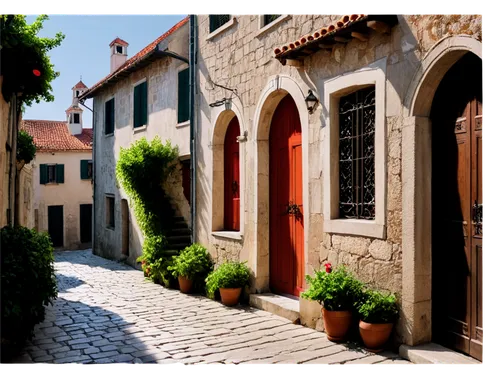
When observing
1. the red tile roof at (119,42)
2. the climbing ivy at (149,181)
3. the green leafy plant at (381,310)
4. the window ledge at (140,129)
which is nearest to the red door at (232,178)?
the climbing ivy at (149,181)

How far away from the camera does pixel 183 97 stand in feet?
36.0

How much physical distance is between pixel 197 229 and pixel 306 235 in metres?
3.66

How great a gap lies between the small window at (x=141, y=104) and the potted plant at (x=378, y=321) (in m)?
9.58

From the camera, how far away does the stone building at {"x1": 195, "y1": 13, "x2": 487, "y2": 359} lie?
14.8ft

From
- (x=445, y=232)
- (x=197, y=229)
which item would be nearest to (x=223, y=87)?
(x=197, y=229)

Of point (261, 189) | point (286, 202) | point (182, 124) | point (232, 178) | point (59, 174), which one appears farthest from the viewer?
point (59, 174)

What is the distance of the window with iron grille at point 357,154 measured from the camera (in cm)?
553

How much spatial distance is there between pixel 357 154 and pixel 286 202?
6.40ft

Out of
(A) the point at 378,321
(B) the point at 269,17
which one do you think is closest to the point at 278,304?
(A) the point at 378,321

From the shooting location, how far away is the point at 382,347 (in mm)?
4957

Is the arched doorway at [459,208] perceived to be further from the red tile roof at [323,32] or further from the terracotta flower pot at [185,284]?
the terracotta flower pot at [185,284]

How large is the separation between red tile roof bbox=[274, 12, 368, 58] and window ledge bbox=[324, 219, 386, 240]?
7.33 ft

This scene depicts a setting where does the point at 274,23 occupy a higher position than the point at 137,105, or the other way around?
the point at 274,23

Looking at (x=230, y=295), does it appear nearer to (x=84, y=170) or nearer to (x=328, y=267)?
(x=328, y=267)
